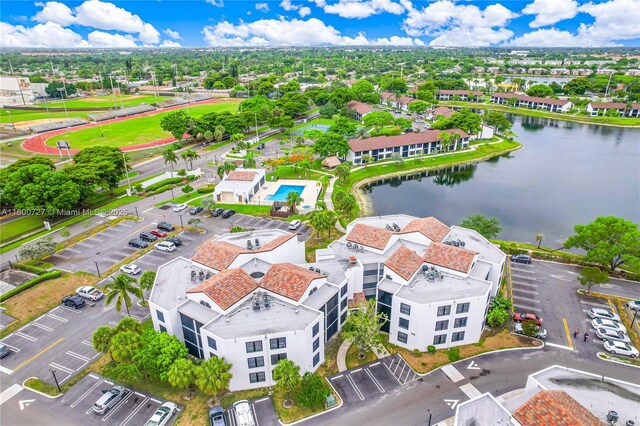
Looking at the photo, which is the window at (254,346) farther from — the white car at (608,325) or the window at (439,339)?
the white car at (608,325)

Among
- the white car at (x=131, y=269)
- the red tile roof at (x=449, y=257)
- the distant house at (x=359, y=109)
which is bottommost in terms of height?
the white car at (x=131, y=269)

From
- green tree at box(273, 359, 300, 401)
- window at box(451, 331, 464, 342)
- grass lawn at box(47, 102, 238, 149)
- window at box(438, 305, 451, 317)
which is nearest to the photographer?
green tree at box(273, 359, 300, 401)

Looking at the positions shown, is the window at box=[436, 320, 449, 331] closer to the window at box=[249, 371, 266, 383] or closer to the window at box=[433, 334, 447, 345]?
the window at box=[433, 334, 447, 345]

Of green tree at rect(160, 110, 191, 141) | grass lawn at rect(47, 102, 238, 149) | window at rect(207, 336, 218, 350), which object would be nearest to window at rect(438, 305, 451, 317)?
window at rect(207, 336, 218, 350)

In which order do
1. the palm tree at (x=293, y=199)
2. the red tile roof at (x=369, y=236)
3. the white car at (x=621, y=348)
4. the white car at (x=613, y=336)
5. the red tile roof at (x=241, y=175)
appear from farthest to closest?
the red tile roof at (x=241, y=175), the palm tree at (x=293, y=199), the red tile roof at (x=369, y=236), the white car at (x=613, y=336), the white car at (x=621, y=348)

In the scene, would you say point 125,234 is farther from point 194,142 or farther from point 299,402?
point 194,142

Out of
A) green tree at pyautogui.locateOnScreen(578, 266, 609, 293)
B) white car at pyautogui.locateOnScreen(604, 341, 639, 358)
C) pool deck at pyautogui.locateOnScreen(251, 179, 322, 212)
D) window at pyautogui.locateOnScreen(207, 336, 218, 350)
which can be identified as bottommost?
white car at pyautogui.locateOnScreen(604, 341, 639, 358)

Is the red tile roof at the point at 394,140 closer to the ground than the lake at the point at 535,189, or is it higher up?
higher up

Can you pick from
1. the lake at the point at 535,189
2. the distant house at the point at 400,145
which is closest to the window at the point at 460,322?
the lake at the point at 535,189
